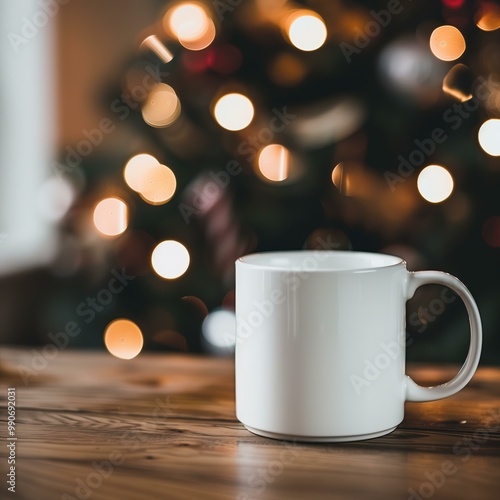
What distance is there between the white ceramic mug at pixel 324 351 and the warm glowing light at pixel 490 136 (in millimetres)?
782

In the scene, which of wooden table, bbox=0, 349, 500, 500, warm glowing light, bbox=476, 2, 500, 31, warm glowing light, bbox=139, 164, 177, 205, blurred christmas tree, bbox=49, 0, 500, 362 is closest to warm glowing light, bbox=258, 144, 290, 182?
blurred christmas tree, bbox=49, 0, 500, 362

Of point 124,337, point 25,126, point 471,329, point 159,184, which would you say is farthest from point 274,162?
point 25,126

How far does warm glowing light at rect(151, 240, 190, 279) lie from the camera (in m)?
1.49

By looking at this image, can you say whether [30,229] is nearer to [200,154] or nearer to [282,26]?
[200,154]

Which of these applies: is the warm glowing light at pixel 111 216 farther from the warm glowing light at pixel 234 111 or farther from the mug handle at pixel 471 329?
the mug handle at pixel 471 329

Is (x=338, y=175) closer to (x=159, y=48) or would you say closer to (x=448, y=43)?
(x=448, y=43)

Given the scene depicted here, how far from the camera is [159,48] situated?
1.40m

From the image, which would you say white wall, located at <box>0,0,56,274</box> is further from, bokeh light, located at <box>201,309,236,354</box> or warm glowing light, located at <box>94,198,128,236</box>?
bokeh light, located at <box>201,309,236,354</box>

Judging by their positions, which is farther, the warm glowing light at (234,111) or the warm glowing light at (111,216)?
the warm glowing light at (111,216)

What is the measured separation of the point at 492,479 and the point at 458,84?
94 cm

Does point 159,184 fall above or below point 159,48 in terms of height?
below

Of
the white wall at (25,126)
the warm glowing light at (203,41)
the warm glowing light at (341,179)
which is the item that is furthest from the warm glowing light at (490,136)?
the white wall at (25,126)

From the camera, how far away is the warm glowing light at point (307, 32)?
1.35m

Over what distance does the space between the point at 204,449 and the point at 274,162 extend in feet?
2.90
